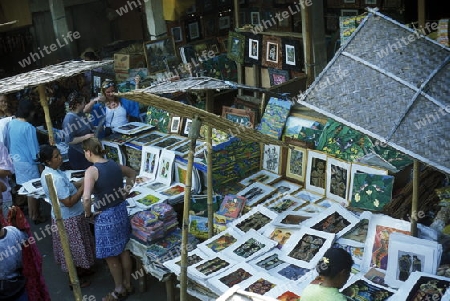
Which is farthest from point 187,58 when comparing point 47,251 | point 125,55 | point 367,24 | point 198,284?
point 367,24

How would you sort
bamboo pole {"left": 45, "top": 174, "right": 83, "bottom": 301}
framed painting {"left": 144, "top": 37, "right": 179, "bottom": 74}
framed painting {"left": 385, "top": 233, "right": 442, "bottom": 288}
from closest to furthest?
framed painting {"left": 385, "top": 233, "right": 442, "bottom": 288} → bamboo pole {"left": 45, "top": 174, "right": 83, "bottom": 301} → framed painting {"left": 144, "top": 37, "right": 179, "bottom": 74}

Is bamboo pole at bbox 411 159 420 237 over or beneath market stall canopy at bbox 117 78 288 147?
beneath

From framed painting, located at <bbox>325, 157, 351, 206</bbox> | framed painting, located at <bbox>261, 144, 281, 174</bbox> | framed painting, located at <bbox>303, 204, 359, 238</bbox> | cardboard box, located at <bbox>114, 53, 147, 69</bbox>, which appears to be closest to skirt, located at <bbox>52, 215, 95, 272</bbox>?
framed painting, located at <bbox>261, 144, 281, 174</bbox>

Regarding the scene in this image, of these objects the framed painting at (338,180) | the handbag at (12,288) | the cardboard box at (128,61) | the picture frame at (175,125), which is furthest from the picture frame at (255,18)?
the handbag at (12,288)

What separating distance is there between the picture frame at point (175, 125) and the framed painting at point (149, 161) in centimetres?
60

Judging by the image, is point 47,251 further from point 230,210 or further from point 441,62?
point 441,62

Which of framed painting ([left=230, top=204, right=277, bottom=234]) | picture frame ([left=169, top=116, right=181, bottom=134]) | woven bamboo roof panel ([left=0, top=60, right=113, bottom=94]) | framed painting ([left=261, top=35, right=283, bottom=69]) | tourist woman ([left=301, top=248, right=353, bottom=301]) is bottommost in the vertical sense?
framed painting ([left=230, top=204, right=277, bottom=234])

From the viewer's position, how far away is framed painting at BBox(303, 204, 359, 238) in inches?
198

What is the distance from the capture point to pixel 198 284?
4828mm

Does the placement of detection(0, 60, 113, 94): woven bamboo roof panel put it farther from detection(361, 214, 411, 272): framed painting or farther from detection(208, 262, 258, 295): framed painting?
detection(361, 214, 411, 272): framed painting

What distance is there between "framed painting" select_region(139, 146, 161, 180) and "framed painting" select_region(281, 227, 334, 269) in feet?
8.05

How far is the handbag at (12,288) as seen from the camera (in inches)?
173

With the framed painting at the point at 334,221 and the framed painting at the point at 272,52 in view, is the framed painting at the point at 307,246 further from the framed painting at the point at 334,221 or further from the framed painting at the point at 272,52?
the framed painting at the point at 272,52

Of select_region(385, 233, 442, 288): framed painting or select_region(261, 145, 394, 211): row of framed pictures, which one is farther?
select_region(261, 145, 394, 211): row of framed pictures
